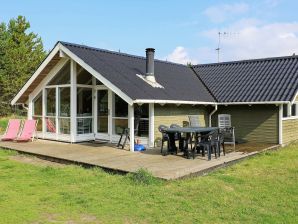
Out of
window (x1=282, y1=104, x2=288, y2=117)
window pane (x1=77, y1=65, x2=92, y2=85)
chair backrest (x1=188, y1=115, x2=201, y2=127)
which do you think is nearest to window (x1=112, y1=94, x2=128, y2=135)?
window pane (x1=77, y1=65, x2=92, y2=85)

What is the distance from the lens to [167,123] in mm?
12383

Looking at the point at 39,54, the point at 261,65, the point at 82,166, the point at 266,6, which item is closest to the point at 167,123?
the point at 82,166

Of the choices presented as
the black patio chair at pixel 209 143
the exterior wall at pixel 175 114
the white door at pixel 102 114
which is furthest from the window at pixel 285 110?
the white door at pixel 102 114

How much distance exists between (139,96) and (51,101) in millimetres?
5205

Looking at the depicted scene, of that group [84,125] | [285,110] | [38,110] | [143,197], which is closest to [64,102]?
[84,125]

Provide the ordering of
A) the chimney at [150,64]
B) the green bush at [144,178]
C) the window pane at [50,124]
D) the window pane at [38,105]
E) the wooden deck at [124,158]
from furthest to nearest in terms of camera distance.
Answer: the window pane at [38,105], the window pane at [50,124], the chimney at [150,64], the wooden deck at [124,158], the green bush at [144,178]

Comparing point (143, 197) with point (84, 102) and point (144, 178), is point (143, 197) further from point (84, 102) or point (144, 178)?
point (84, 102)

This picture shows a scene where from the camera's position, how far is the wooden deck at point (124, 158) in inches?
317

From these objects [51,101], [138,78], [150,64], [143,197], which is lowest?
[143,197]

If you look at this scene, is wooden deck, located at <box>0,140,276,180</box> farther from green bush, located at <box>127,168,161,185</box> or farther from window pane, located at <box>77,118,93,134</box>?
window pane, located at <box>77,118,93,134</box>

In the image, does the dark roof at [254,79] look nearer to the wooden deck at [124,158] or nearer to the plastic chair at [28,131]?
the wooden deck at [124,158]

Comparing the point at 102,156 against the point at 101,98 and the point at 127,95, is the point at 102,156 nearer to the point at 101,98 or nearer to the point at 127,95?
the point at 127,95

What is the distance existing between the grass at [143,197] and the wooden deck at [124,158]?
37 cm

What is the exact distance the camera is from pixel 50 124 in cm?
1406
